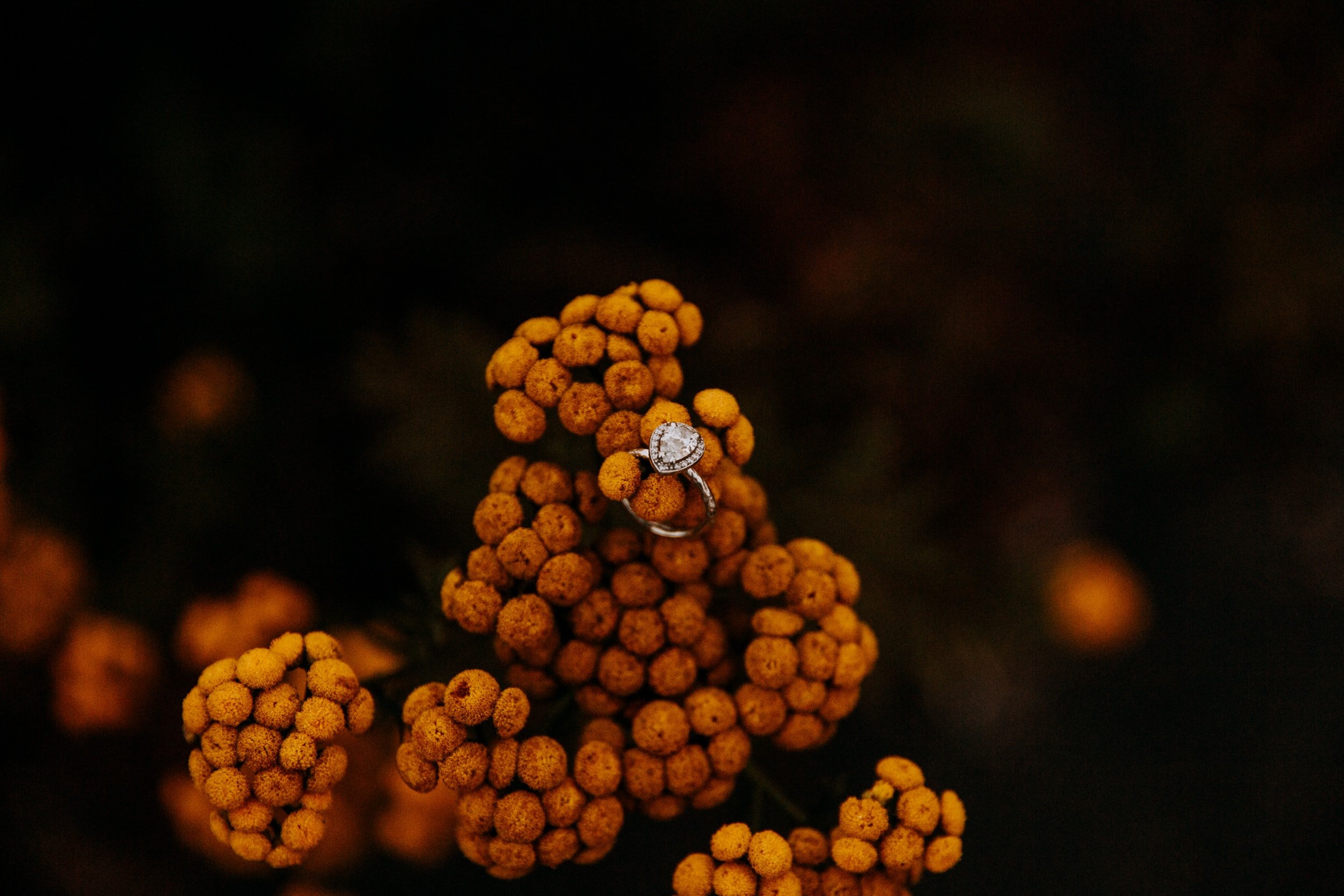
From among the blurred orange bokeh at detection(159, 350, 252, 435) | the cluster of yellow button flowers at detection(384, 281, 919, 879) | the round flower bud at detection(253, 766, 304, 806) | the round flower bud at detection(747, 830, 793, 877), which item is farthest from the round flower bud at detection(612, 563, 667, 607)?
the blurred orange bokeh at detection(159, 350, 252, 435)

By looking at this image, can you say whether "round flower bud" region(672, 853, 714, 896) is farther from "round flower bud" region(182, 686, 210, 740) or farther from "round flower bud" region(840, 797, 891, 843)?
"round flower bud" region(182, 686, 210, 740)

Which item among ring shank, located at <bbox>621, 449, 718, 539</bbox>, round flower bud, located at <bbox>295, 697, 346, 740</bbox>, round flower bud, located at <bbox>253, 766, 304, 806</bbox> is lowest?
round flower bud, located at <bbox>253, 766, 304, 806</bbox>

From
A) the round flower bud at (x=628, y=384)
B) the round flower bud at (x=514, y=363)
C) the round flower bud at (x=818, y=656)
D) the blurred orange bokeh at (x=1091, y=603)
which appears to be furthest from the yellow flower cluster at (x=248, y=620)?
the blurred orange bokeh at (x=1091, y=603)

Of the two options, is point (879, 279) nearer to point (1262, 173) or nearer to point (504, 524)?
point (1262, 173)

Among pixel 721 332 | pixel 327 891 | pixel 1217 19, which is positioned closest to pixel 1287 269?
pixel 1217 19

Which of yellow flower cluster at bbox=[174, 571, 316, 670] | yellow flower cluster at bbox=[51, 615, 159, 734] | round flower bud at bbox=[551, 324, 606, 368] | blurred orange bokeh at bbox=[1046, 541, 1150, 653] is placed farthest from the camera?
blurred orange bokeh at bbox=[1046, 541, 1150, 653]

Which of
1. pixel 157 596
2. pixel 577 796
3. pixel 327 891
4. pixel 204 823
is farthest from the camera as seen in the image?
pixel 157 596

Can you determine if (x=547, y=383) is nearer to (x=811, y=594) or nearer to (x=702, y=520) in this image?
(x=702, y=520)
